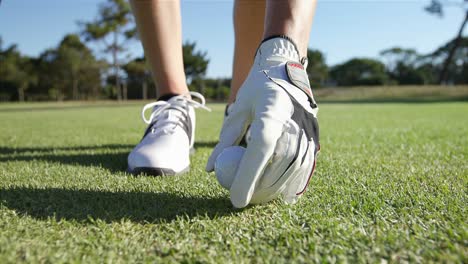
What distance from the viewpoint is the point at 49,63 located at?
107 ft

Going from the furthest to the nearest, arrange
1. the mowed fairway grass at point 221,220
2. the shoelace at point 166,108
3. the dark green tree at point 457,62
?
the dark green tree at point 457,62, the shoelace at point 166,108, the mowed fairway grass at point 221,220

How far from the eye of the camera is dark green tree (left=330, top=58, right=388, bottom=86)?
60.2 m

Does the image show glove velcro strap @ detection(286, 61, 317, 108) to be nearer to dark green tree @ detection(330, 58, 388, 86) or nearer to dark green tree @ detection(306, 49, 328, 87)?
dark green tree @ detection(306, 49, 328, 87)

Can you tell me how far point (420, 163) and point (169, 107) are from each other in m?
0.98

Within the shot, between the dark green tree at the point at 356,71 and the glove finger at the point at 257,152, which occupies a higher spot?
the dark green tree at the point at 356,71

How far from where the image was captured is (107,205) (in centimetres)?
77

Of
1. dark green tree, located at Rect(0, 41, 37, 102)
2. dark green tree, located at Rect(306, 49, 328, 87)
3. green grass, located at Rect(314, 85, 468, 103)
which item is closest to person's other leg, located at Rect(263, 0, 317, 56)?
green grass, located at Rect(314, 85, 468, 103)

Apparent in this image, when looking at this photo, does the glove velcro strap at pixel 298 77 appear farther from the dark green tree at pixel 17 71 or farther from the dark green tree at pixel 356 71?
the dark green tree at pixel 356 71

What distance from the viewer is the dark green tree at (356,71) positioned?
2369 inches

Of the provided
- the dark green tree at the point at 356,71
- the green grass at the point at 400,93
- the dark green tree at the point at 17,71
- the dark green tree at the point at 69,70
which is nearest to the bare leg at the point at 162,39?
the green grass at the point at 400,93

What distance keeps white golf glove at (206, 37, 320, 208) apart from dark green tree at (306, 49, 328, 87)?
52.8m

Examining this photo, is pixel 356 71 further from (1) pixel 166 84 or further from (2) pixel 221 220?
(2) pixel 221 220

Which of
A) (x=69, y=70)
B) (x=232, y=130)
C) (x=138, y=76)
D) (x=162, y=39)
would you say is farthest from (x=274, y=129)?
(x=69, y=70)

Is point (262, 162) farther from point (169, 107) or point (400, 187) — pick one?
point (169, 107)
